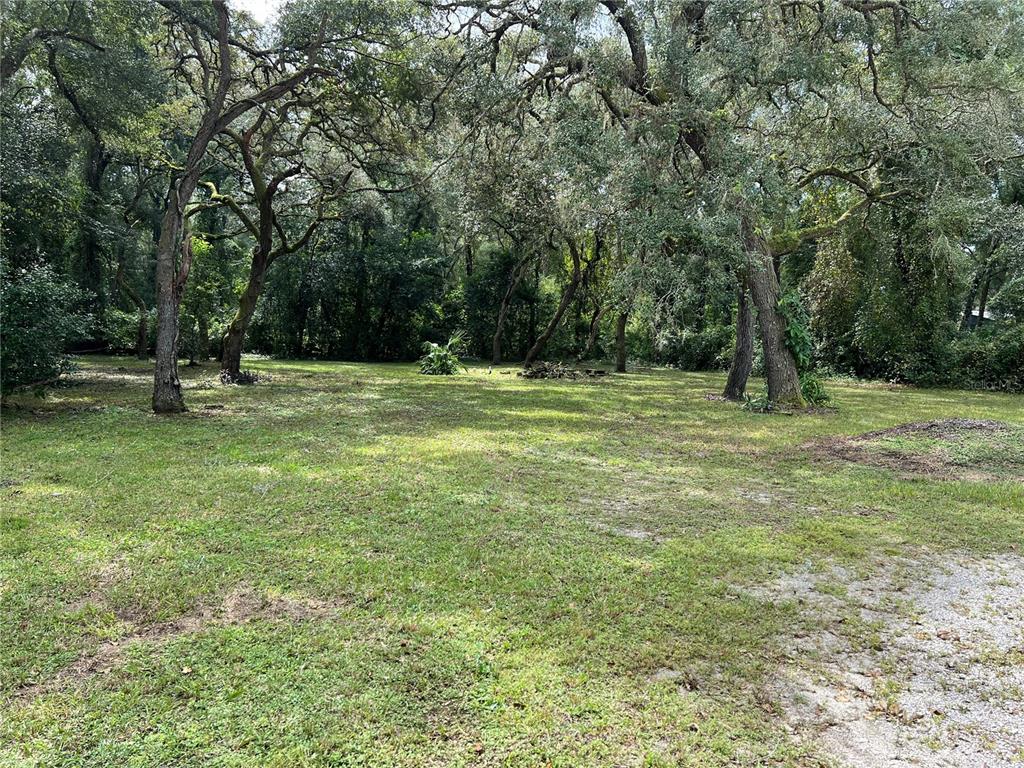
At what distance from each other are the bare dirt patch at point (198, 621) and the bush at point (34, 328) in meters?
5.81

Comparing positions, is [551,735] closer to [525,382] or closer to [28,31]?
[28,31]

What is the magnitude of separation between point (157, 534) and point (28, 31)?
31.9ft

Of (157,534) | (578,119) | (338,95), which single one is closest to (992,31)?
(578,119)

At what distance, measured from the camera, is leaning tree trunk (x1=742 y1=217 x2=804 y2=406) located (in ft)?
33.3

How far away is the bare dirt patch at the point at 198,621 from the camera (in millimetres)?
2225

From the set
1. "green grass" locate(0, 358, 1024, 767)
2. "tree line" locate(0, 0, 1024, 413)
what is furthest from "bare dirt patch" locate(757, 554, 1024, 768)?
"tree line" locate(0, 0, 1024, 413)

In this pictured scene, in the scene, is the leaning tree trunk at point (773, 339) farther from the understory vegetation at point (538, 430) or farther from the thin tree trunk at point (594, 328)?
the thin tree trunk at point (594, 328)

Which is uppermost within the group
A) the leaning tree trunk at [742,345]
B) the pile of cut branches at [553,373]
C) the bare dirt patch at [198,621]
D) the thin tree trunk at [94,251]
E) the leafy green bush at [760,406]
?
the thin tree trunk at [94,251]

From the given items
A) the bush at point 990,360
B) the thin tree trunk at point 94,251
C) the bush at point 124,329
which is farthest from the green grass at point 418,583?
the bush at point 990,360

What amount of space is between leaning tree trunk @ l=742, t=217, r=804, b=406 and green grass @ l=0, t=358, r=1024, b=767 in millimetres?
3440

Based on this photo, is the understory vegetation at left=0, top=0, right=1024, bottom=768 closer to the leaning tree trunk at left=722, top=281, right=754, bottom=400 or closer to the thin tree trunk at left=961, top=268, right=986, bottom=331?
the leaning tree trunk at left=722, top=281, right=754, bottom=400

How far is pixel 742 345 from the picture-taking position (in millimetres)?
11594

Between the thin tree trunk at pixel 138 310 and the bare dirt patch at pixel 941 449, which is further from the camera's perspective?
the thin tree trunk at pixel 138 310

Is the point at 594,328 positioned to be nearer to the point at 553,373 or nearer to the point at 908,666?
the point at 553,373
